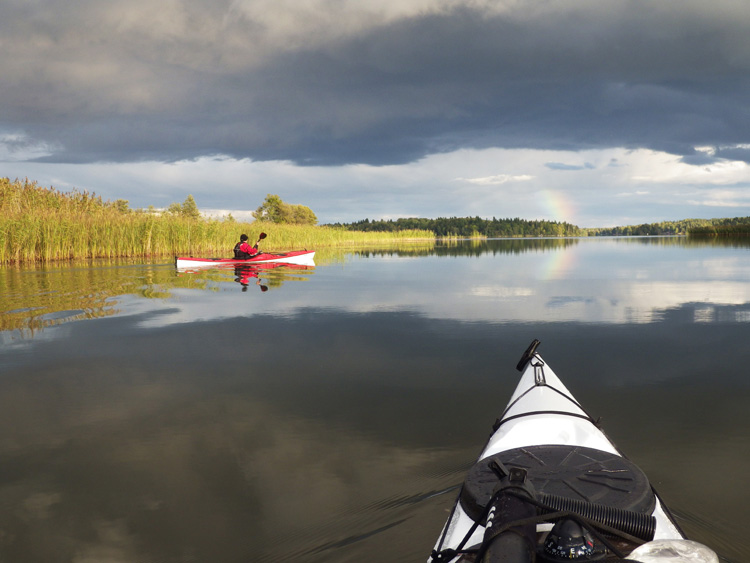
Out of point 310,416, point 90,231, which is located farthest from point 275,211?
point 310,416

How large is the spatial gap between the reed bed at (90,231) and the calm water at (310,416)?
10.7 m

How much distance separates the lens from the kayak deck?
170cm

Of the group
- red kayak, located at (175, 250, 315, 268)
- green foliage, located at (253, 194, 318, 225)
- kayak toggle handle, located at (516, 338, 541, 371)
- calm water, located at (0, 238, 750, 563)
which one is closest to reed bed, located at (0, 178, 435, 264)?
red kayak, located at (175, 250, 315, 268)

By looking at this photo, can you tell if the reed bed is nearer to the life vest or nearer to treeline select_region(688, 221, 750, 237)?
the life vest

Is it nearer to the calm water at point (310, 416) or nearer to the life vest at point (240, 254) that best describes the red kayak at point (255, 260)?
the life vest at point (240, 254)

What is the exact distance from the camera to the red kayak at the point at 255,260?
1850 centimetres

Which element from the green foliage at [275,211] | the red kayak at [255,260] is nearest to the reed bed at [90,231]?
the red kayak at [255,260]

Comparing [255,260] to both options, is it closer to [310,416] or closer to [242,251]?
[242,251]

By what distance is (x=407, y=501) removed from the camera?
3.02 meters

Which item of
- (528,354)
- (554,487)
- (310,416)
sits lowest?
(310,416)

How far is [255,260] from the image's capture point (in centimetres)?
2070

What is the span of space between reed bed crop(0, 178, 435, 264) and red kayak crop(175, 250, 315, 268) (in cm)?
465

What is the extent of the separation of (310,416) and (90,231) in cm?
2049

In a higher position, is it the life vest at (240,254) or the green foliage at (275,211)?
the green foliage at (275,211)
